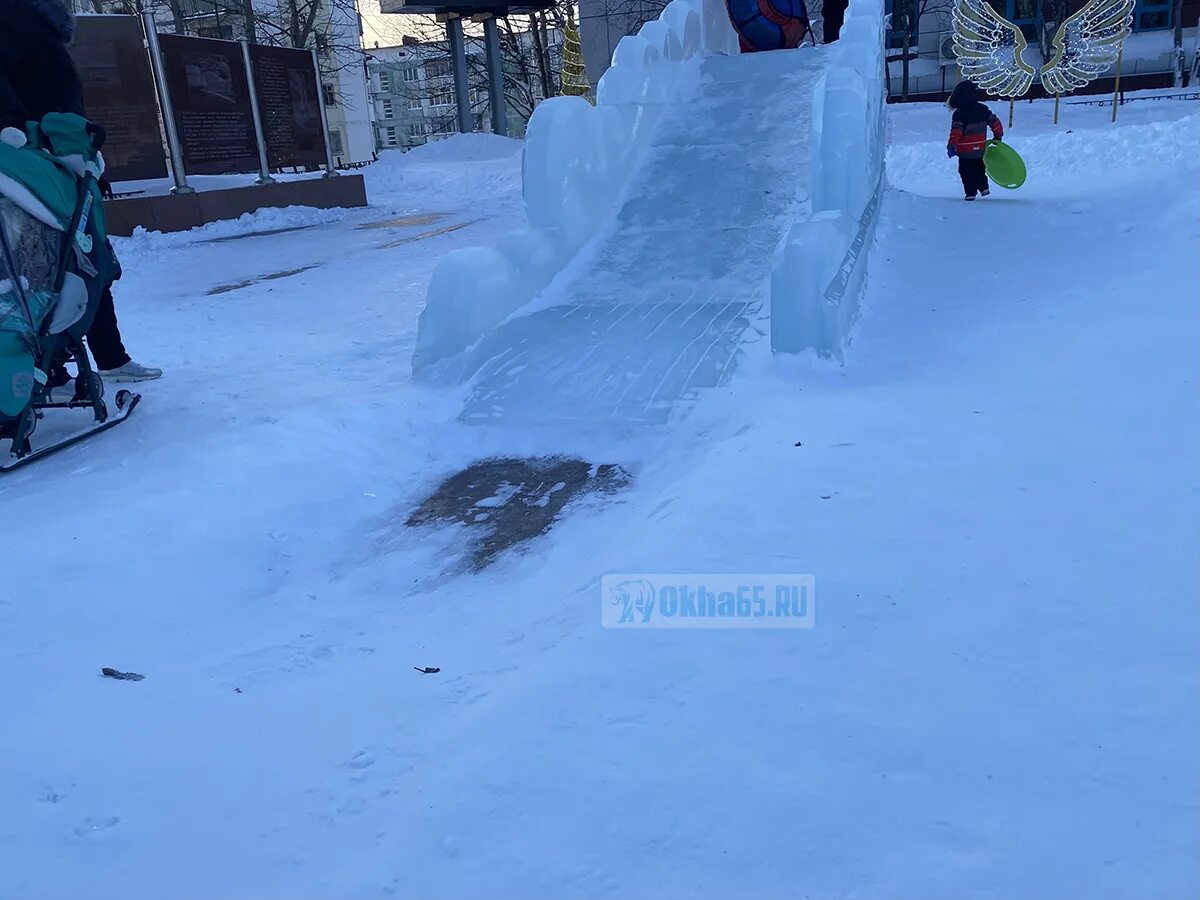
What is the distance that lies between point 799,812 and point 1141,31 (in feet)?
80.3

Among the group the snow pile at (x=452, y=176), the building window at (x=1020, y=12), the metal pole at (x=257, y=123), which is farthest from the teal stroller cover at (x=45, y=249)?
the building window at (x=1020, y=12)

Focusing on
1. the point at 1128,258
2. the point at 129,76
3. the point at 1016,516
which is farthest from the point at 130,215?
the point at 1016,516

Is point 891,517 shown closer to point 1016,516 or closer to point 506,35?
point 1016,516

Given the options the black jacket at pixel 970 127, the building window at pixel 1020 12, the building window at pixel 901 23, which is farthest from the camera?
the building window at pixel 901 23

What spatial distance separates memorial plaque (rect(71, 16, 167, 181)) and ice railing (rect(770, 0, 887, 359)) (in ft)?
35.1

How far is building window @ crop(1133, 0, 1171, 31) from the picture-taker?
20.5 meters

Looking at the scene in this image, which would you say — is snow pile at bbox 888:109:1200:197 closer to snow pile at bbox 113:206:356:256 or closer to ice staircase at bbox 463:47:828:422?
ice staircase at bbox 463:47:828:422

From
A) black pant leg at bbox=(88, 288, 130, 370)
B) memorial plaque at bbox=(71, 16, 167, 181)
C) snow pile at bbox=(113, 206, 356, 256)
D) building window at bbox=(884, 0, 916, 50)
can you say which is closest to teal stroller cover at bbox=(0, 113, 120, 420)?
black pant leg at bbox=(88, 288, 130, 370)

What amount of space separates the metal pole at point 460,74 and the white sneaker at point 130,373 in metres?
18.4

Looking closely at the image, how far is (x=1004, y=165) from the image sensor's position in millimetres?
9820

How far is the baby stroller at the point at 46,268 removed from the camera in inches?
157

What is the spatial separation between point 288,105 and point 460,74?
758cm

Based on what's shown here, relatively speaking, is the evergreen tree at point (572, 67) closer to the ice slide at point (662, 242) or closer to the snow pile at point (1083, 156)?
the snow pile at point (1083, 156)

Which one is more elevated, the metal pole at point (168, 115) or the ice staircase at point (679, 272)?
the metal pole at point (168, 115)
